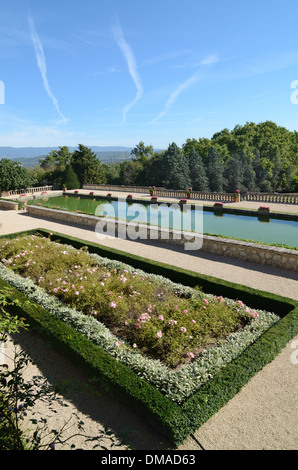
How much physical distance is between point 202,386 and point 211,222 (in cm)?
1567

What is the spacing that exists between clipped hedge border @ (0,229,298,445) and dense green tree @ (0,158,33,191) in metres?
30.3

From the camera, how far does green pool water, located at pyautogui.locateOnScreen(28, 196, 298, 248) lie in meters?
15.9

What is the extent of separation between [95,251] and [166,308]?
221 inches

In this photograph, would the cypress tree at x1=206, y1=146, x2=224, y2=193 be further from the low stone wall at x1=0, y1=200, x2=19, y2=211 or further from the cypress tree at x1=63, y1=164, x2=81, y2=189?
the low stone wall at x1=0, y1=200, x2=19, y2=211

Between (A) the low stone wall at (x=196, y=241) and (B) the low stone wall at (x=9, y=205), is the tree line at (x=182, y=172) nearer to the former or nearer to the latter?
(B) the low stone wall at (x=9, y=205)

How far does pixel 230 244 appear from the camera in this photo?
37.0 feet

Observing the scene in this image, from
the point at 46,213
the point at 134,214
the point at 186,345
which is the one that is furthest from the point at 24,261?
the point at 134,214

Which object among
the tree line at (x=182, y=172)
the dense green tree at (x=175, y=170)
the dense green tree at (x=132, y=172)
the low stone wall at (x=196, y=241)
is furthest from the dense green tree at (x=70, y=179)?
the low stone wall at (x=196, y=241)

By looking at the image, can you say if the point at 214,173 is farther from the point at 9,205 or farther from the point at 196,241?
the point at 196,241

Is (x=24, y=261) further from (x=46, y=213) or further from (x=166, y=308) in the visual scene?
(x=46, y=213)

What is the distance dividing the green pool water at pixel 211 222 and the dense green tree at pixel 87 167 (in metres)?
17.7

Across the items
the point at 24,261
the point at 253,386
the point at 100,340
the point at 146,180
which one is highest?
the point at 146,180

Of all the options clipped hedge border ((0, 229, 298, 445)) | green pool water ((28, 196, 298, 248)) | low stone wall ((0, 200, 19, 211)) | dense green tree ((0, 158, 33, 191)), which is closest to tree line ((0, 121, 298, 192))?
dense green tree ((0, 158, 33, 191))

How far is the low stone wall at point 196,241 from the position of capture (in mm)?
10203
